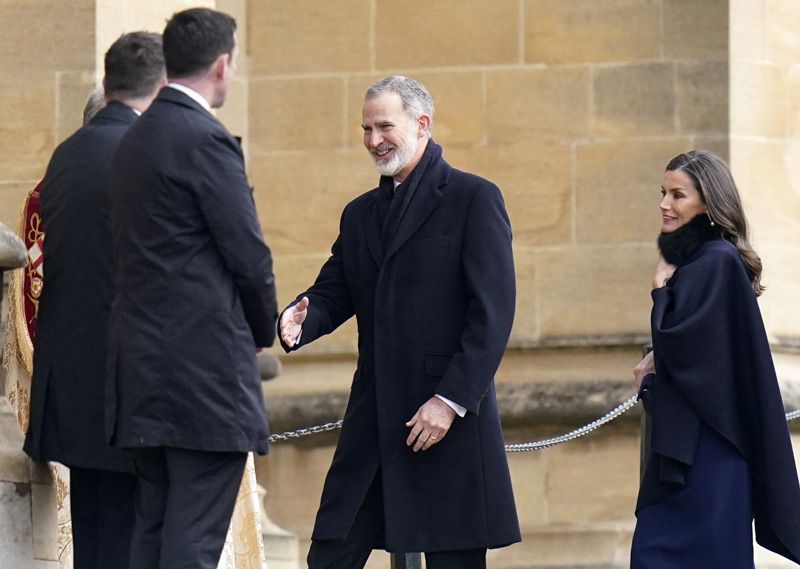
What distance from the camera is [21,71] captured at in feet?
25.3

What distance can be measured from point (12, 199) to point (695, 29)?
3292 millimetres

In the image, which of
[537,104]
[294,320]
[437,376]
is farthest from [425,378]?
[537,104]

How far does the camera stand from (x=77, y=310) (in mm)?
5395

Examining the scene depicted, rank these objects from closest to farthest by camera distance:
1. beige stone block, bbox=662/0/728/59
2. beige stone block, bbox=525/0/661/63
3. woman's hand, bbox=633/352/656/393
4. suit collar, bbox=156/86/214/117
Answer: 1. suit collar, bbox=156/86/214/117
2. woman's hand, bbox=633/352/656/393
3. beige stone block, bbox=662/0/728/59
4. beige stone block, bbox=525/0/661/63

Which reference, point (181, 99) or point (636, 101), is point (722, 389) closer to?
point (181, 99)

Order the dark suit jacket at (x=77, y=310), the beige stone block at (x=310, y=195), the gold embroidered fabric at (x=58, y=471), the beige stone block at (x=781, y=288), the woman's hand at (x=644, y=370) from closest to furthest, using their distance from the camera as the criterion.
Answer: the dark suit jacket at (x=77, y=310) < the woman's hand at (x=644, y=370) < the gold embroidered fabric at (x=58, y=471) < the beige stone block at (x=781, y=288) < the beige stone block at (x=310, y=195)

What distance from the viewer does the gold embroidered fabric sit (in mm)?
6273

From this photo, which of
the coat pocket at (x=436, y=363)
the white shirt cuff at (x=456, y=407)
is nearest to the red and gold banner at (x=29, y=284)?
the coat pocket at (x=436, y=363)

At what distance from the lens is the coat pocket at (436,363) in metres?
5.66

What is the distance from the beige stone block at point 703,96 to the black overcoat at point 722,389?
3.42 meters

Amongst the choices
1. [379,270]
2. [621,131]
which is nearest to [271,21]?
[621,131]

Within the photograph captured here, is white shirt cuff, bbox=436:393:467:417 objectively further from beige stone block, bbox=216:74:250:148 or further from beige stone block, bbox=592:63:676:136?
beige stone block, bbox=216:74:250:148

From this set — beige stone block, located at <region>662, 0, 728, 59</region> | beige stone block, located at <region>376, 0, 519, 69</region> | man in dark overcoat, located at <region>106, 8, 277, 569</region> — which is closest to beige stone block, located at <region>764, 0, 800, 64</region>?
beige stone block, located at <region>662, 0, 728, 59</region>

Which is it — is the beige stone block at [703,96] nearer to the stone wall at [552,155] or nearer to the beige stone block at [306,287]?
the stone wall at [552,155]
